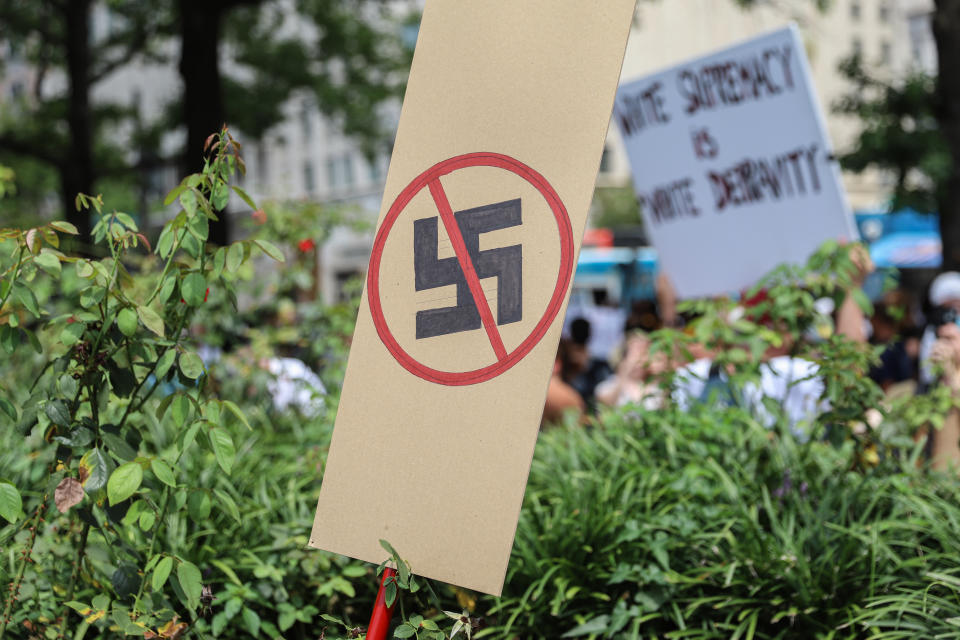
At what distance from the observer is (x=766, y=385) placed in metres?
4.02

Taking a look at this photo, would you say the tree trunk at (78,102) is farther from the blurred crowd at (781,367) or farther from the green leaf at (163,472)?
the green leaf at (163,472)

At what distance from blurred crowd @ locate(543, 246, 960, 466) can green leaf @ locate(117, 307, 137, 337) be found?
1.82m

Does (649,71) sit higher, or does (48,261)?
(649,71)

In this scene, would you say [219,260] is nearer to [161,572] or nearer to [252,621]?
[161,572]

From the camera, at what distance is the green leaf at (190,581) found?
201 centimetres

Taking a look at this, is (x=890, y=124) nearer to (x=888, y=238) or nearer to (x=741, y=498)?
(x=741, y=498)

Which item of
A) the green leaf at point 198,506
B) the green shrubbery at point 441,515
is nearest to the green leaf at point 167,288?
the green shrubbery at point 441,515

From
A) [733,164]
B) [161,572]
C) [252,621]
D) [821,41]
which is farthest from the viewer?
[821,41]

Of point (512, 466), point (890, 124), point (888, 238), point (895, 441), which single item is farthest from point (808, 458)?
point (888, 238)

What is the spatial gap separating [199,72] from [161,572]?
7.11 metres

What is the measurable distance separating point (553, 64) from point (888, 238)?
21.7 meters

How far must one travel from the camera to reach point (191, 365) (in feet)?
6.79

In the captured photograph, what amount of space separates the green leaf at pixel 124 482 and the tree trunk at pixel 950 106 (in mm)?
6628

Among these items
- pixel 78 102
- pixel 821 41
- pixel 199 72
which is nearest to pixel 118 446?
pixel 199 72
